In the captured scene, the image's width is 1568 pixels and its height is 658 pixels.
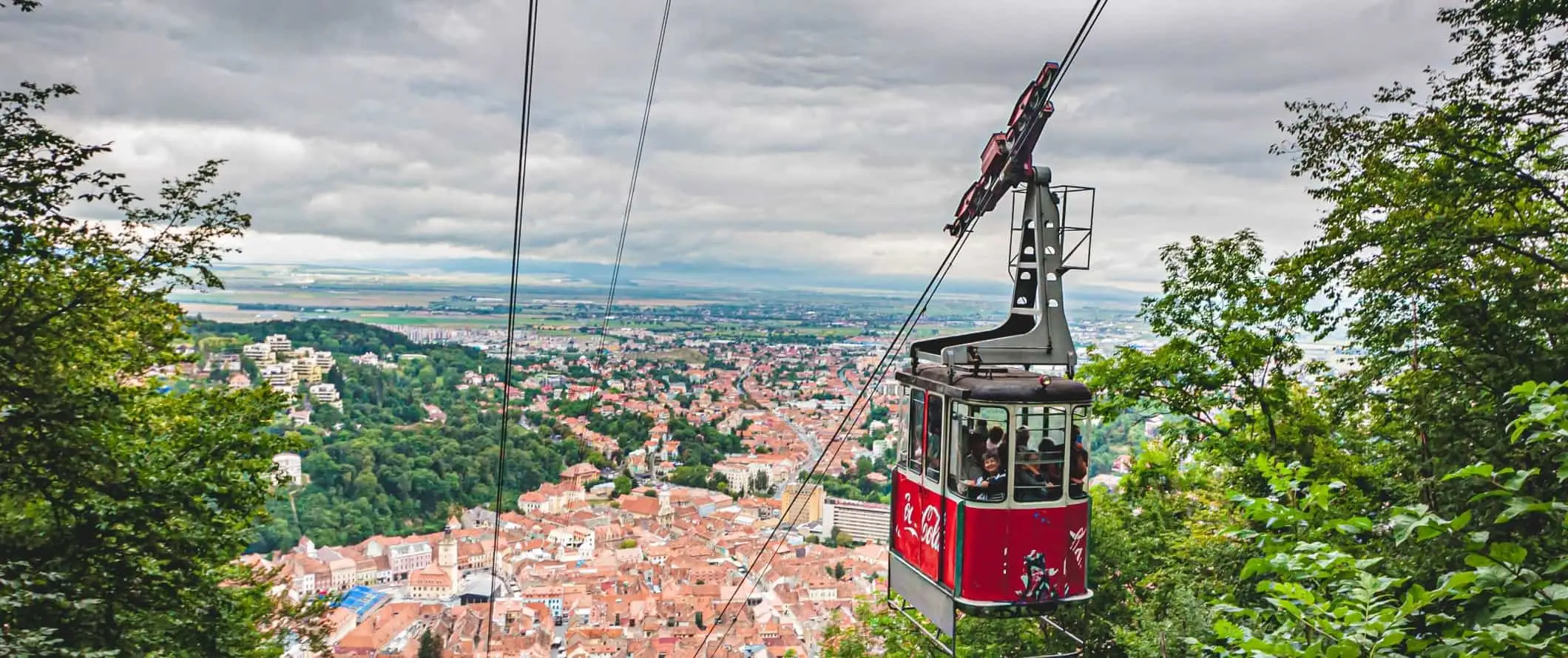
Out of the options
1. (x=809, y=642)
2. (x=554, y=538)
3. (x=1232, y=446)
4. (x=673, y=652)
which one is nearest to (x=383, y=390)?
(x=554, y=538)

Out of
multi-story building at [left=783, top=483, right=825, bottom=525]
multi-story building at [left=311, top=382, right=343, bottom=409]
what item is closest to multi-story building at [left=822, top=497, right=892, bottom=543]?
multi-story building at [left=783, top=483, right=825, bottom=525]

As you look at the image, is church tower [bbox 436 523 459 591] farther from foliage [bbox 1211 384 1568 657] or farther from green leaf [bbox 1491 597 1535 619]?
green leaf [bbox 1491 597 1535 619]

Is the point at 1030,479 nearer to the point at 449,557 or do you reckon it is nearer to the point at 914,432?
the point at 914,432

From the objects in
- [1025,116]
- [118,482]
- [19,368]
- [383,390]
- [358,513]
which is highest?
[1025,116]

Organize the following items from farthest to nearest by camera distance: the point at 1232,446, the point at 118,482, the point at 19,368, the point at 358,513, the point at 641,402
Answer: the point at 641,402 → the point at 358,513 → the point at 1232,446 → the point at 118,482 → the point at 19,368

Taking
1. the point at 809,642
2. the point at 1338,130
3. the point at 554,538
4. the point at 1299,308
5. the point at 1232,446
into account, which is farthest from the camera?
the point at 554,538

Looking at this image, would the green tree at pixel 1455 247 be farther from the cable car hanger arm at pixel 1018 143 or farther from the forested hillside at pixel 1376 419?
the cable car hanger arm at pixel 1018 143

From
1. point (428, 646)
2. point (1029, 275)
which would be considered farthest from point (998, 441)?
point (428, 646)

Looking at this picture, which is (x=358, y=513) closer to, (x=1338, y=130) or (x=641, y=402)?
(x=641, y=402)
